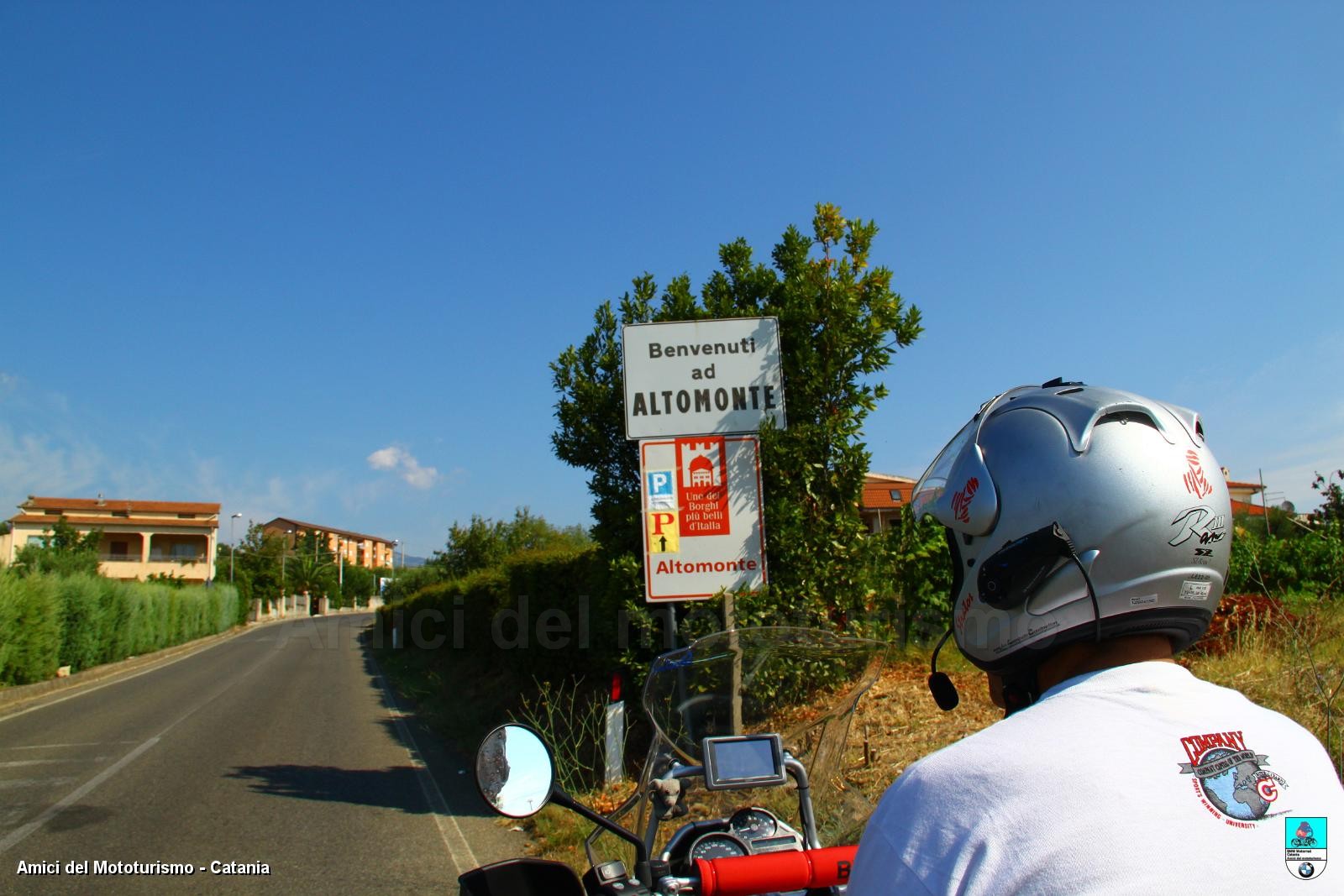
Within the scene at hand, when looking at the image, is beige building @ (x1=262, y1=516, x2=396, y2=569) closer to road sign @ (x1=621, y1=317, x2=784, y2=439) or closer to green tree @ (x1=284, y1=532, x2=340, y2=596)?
green tree @ (x1=284, y1=532, x2=340, y2=596)

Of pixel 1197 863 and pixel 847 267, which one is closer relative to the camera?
pixel 1197 863

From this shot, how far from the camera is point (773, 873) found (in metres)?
1.61

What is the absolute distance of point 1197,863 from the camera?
92 centimetres

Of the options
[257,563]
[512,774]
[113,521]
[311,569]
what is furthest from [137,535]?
[512,774]

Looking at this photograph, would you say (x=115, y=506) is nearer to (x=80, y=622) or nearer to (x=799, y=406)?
(x=80, y=622)

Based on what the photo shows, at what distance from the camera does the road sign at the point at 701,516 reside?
246 inches

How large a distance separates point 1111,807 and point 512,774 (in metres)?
1.34

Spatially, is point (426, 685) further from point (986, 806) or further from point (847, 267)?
point (986, 806)

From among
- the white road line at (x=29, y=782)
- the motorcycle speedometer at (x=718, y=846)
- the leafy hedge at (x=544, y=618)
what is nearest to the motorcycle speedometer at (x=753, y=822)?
the motorcycle speedometer at (x=718, y=846)

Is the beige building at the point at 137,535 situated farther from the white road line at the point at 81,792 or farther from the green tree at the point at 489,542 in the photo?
the white road line at the point at 81,792

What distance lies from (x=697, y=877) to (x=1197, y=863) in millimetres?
1038

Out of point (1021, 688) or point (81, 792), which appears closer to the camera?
point (1021, 688)

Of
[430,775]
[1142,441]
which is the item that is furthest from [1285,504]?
[1142,441]

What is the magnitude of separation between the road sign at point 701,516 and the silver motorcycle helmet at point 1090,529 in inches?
189
